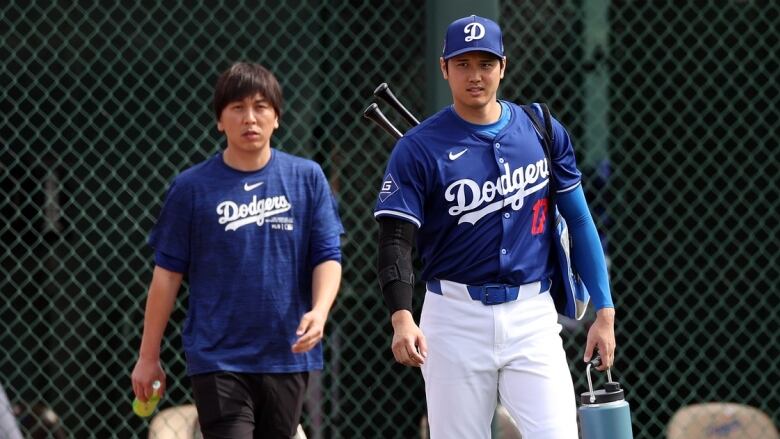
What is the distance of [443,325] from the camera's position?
346 cm

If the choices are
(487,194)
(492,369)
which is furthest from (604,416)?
(487,194)

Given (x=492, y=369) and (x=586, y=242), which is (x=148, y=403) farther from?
(x=586, y=242)

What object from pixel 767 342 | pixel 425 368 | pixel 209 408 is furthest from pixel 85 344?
pixel 767 342

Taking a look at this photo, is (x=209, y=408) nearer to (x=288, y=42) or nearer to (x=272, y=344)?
(x=272, y=344)

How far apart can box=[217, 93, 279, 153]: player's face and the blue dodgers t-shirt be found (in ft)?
0.33

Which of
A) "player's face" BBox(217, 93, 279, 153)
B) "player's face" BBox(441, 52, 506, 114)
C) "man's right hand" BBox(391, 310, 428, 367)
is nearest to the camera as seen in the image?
"man's right hand" BBox(391, 310, 428, 367)

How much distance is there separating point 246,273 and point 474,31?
3.37ft

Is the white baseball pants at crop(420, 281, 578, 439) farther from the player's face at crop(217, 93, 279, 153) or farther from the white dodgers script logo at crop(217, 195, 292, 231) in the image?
the player's face at crop(217, 93, 279, 153)

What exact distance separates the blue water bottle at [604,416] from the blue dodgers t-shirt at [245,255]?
3.04ft

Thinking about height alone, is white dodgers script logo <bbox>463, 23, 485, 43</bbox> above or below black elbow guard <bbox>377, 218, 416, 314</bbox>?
above

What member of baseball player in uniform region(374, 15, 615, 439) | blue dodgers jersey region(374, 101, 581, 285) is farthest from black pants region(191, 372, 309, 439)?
blue dodgers jersey region(374, 101, 581, 285)

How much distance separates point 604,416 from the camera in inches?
132

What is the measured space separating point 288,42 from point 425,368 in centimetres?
253

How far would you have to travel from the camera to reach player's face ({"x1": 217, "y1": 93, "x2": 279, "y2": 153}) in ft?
12.5
